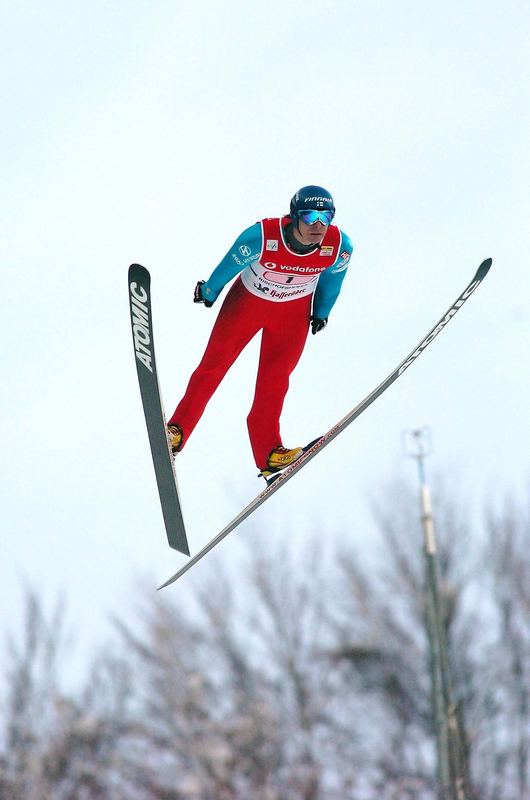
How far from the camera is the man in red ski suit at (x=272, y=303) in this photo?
841 centimetres

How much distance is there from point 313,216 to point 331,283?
731 millimetres

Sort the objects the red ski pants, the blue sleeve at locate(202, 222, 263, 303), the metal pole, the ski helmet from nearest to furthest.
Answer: the ski helmet < the blue sleeve at locate(202, 222, 263, 303) < the red ski pants < the metal pole

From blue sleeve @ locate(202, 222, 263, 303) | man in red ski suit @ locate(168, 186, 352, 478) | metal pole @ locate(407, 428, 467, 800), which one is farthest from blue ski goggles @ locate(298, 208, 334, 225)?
metal pole @ locate(407, 428, 467, 800)

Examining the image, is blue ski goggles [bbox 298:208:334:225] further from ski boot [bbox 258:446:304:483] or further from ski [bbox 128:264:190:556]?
ski boot [bbox 258:446:304:483]

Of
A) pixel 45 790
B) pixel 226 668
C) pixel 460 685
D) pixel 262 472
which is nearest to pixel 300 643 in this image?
pixel 226 668

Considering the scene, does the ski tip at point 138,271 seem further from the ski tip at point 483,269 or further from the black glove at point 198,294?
the ski tip at point 483,269

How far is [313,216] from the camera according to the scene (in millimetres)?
8227

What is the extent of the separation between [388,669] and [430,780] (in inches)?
132

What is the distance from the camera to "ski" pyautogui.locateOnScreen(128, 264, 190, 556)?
26.9 ft

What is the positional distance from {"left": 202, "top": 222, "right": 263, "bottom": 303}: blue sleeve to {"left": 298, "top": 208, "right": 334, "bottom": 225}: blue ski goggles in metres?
0.32

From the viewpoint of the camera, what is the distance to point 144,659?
30969 mm

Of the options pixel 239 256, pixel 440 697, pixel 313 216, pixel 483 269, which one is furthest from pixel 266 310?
pixel 440 697

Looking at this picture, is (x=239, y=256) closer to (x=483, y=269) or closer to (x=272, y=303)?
(x=272, y=303)

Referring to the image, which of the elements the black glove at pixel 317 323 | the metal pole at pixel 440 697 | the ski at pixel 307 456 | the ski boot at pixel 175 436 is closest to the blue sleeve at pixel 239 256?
the black glove at pixel 317 323
